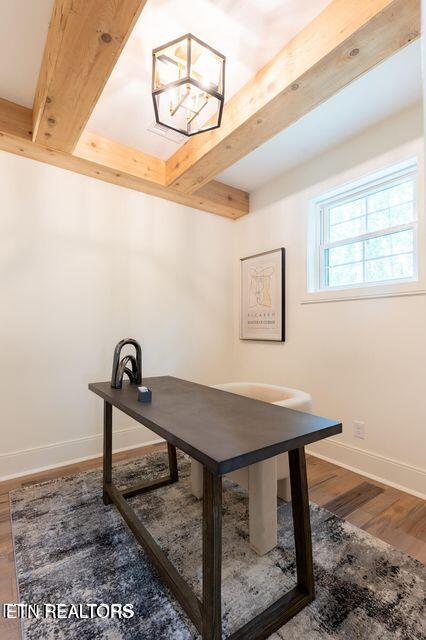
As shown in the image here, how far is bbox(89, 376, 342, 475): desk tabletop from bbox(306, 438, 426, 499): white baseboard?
135cm

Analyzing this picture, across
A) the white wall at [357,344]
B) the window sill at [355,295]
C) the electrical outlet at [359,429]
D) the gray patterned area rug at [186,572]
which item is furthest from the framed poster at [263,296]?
the gray patterned area rug at [186,572]

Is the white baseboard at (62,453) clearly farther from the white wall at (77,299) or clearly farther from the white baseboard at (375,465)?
the white baseboard at (375,465)

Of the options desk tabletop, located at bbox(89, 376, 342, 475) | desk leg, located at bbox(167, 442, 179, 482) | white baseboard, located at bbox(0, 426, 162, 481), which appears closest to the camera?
desk tabletop, located at bbox(89, 376, 342, 475)

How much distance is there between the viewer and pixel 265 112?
176 cm

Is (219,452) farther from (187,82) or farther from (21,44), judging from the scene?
(21,44)

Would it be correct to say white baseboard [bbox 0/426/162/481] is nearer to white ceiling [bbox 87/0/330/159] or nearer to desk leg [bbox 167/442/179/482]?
desk leg [bbox 167/442/179/482]

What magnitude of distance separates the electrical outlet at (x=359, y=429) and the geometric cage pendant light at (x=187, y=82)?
2.21 metres

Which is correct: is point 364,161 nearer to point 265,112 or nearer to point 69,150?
point 265,112

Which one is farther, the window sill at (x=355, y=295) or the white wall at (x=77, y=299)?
the white wall at (x=77, y=299)

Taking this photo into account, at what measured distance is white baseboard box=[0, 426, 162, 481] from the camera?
217 centimetres

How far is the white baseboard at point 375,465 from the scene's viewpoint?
1942 millimetres

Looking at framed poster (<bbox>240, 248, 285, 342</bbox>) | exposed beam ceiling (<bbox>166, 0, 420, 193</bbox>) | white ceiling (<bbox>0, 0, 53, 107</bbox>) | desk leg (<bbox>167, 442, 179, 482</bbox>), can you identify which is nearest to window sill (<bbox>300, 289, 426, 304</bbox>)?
framed poster (<bbox>240, 248, 285, 342</bbox>)

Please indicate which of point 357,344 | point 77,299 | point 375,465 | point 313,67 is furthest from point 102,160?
point 375,465

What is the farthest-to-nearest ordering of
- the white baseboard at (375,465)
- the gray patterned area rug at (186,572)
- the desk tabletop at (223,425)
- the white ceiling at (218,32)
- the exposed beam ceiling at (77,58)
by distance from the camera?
1. the white baseboard at (375,465)
2. the white ceiling at (218,32)
3. the exposed beam ceiling at (77,58)
4. the gray patterned area rug at (186,572)
5. the desk tabletop at (223,425)
